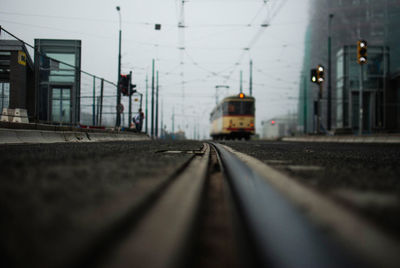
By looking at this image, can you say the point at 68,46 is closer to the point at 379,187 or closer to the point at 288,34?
the point at 379,187

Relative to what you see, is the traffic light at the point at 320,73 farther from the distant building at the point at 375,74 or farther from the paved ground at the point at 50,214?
the paved ground at the point at 50,214

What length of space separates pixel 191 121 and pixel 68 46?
2577 inches

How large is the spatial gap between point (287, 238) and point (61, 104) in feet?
39.9

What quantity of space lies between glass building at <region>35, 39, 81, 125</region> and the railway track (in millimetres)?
9559

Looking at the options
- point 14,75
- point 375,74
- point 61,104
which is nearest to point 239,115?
point 61,104

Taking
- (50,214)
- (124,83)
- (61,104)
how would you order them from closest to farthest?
(50,214)
(61,104)
(124,83)

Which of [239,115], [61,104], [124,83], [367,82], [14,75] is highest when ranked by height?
[367,82]

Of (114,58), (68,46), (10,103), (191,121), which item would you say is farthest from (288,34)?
(191,121)

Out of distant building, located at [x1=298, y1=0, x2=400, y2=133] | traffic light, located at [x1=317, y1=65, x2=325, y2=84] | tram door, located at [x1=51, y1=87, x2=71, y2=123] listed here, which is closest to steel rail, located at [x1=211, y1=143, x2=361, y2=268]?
tram door, located at [x1=51, y1=87, x2=71, y2=123]

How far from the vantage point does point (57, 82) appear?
34.0 feet

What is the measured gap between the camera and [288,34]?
3494 centimetres

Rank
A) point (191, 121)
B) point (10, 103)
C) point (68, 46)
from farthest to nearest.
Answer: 1. point (191, 121)
2. point (68, 46)
3. point (10, 103)

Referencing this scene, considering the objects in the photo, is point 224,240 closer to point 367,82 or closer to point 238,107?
point 238,107

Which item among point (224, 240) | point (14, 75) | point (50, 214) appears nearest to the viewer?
point (50, 214)
